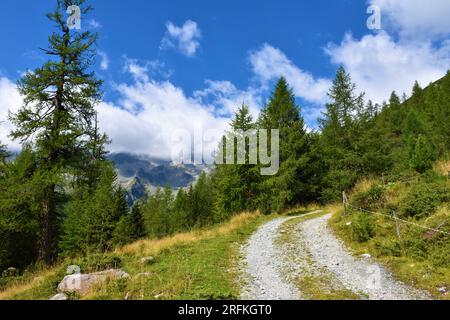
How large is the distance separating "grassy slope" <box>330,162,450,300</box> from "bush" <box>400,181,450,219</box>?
38 centimetres

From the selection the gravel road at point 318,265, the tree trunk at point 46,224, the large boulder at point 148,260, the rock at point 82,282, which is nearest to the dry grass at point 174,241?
the large boulder at point 148,260

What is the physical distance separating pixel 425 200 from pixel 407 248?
156 inches

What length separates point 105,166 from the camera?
80.9 ft

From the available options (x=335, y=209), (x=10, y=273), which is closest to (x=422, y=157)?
(x=335, y=209)

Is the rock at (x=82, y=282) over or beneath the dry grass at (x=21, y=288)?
over

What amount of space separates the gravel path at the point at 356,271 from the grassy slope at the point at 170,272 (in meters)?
3.47

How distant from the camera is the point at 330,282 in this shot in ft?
33.0

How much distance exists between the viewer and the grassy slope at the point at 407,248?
378 inches

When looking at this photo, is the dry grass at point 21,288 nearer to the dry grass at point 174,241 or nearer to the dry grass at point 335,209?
the dry grass at point 174,241

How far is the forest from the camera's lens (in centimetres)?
1667

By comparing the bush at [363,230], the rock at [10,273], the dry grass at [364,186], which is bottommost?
the rock at [10,273]

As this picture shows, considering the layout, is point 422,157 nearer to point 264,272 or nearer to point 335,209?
point 335,209
